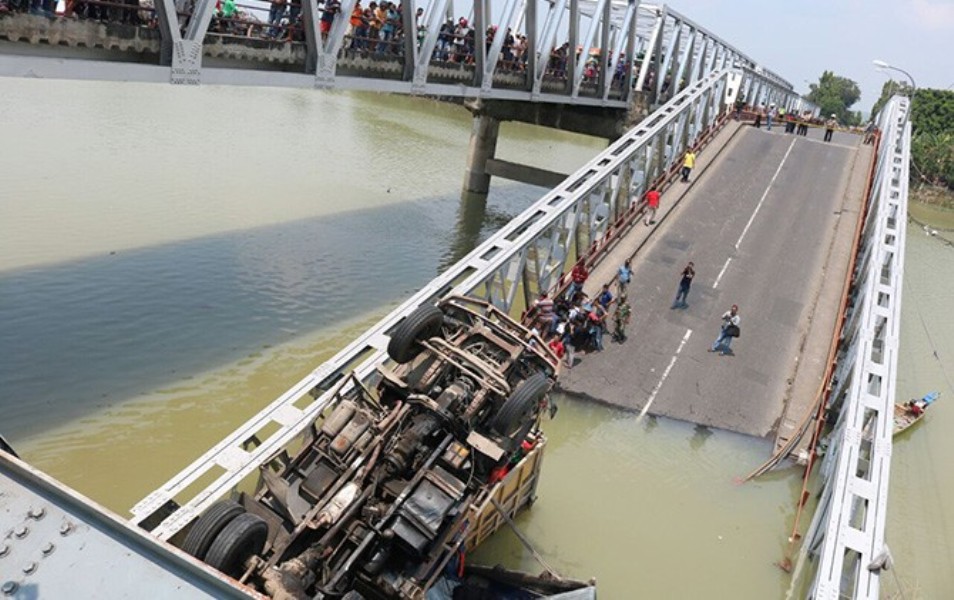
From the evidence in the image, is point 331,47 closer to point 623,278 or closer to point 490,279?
point 490,279

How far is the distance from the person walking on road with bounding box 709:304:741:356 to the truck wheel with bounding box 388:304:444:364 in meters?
8.35

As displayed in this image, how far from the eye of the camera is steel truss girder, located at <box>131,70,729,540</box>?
849 centimetres

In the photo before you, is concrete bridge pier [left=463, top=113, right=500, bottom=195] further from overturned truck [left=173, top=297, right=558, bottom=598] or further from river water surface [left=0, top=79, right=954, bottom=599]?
overturned truck [left=173, top=297, right=558, bottom=598]

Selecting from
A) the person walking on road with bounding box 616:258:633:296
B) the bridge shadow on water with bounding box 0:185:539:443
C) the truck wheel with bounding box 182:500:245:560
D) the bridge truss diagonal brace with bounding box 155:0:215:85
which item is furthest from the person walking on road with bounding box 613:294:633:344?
the truck wheel with bounding box 182:500:245:560

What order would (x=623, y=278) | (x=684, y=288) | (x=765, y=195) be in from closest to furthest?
(x=623, y=278) → (x=684, y=288) → (x=765, y=195)

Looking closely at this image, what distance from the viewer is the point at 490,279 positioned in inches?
541

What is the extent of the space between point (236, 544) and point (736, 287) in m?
14.9

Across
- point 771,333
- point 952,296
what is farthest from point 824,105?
point 771,333

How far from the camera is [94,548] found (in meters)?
3.58

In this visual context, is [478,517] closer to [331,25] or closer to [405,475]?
[405,475]

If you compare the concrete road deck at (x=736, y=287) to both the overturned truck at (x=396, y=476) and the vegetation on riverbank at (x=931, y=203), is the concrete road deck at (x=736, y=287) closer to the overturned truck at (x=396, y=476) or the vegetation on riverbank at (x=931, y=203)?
the overturned truck at (x=396, y=476)

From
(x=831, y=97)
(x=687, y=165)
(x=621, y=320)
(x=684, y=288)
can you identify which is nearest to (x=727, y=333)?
(x=684, y=288)

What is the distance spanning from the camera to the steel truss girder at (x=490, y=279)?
8490 millimetres

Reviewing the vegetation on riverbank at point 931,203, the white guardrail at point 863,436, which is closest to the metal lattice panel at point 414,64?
the white guardrail at point 863,436
